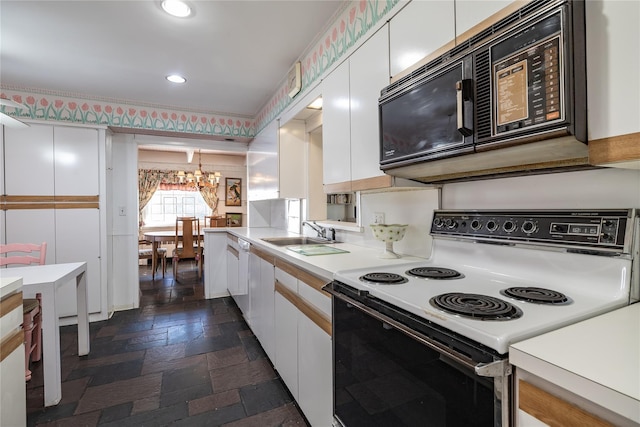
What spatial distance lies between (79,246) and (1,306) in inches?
91.4

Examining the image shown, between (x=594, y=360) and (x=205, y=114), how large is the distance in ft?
13.6

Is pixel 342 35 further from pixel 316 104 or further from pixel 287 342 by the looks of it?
pixel 287 342

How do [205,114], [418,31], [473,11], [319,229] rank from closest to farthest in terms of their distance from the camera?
[473,11] → [418,31] → [319,229] → [205,114]

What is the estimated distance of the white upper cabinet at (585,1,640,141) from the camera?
69 centimetres

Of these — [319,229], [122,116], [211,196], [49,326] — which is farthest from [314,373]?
[211,196]

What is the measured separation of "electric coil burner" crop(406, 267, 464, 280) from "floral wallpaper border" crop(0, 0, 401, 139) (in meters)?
1.25

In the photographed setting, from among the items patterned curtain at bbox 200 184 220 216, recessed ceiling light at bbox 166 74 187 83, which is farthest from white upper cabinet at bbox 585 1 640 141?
patterned curtain at bbox 200 184 220 216

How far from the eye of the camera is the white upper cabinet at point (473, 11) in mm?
964

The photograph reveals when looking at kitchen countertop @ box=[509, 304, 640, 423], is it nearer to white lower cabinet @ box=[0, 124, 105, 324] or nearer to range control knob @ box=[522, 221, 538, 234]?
range control knob @ box=[522, 221, 538, 234]

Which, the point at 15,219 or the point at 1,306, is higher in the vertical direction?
the point at 15,219

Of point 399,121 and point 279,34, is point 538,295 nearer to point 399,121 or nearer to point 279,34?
point 399,121

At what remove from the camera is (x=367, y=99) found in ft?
5.28

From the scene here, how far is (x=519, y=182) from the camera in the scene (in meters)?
1.17

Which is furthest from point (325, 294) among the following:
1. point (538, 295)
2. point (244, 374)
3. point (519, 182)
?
point (244, 374)
